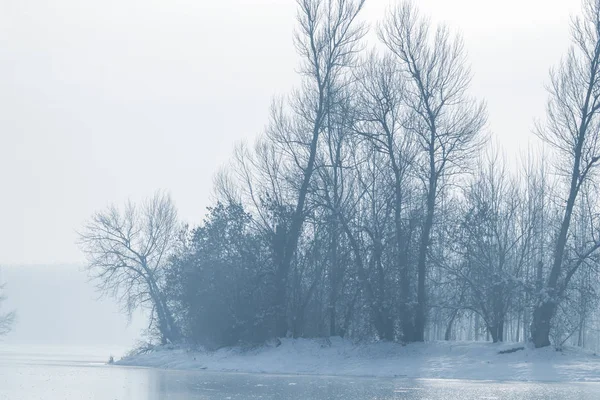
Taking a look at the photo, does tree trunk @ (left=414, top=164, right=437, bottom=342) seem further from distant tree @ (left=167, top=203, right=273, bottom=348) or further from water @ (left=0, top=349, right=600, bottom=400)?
distant tree @ (left=167, top=203, right=273, bottom=348)

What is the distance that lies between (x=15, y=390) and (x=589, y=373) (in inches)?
761

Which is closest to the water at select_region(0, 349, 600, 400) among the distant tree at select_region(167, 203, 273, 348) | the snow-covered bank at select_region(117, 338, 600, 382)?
the snow-covered bank at select_region(117, 338, 600, 382)

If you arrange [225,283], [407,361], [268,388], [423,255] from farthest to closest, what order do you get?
[225,283]
[423,255]
[407,361]
[268,388]

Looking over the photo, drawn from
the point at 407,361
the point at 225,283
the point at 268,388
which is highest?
the point at 225,283

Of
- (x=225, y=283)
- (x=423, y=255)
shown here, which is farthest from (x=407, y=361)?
(x=225, y=283)

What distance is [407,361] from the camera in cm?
3519

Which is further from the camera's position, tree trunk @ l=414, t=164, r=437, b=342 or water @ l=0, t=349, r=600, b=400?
tree trunk @ l=414, t=164, r=437, b=342

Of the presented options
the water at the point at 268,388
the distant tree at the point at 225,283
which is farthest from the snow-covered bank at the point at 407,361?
the water at the point at 268,388

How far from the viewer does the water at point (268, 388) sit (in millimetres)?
23406

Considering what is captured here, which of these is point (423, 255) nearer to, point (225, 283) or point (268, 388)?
point (225, 283)

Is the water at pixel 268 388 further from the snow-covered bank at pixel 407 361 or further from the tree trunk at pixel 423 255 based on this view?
the tree trunk at pixel 423 255

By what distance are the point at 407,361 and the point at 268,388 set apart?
997 cm

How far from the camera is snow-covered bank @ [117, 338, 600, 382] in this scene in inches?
1218

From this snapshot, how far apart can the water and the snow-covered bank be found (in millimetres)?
2248
